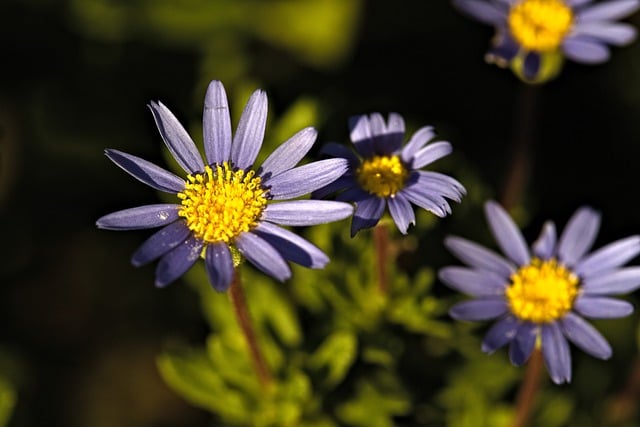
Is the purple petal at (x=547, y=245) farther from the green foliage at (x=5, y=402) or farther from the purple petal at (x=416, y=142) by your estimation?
the green foliage at (x=5, y=402)

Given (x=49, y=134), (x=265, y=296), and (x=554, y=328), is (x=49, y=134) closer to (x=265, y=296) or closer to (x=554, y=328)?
(x=265, y=296)

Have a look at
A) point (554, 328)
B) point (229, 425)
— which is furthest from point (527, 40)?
point (229, 425)

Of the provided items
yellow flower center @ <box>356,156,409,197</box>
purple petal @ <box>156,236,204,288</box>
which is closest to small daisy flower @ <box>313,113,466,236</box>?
yellow flower center @ <box>356,156,409,197</box>

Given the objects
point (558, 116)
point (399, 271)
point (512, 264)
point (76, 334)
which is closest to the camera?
point (512, 264)

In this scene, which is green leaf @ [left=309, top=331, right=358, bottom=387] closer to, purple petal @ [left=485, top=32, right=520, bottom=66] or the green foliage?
the green foliage

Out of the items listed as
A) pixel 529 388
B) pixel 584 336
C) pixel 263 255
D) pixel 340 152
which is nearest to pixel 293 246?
pixel 263 255
